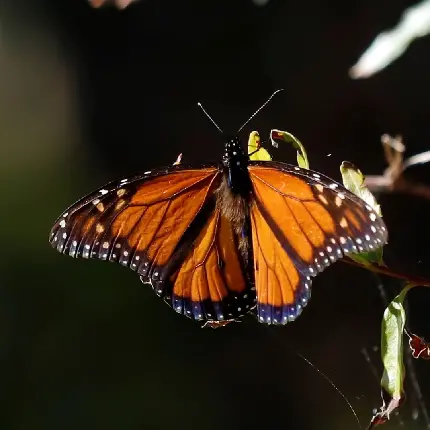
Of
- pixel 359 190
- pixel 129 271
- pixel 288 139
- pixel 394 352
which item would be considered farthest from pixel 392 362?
pixel 129 271

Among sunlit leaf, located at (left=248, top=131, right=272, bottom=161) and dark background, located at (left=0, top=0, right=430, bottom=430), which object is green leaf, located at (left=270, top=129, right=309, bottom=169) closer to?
sunlit leaf, located at (left=248, top=131, right=272, bottom=161)

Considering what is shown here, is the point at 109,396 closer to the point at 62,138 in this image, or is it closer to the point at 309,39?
the point at 62,138

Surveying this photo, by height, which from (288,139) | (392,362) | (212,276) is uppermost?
(288,139)

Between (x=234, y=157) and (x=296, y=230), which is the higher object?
(x=234, y=157)

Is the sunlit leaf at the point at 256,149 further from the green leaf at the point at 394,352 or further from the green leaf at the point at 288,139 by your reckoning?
the green leaf at the point at 394,352

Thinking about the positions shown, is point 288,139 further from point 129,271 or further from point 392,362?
point 129,271

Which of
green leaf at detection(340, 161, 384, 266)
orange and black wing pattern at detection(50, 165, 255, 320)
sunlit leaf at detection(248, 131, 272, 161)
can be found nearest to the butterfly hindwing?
orange and black wing pattern at detection(50, 165, 255, 320)

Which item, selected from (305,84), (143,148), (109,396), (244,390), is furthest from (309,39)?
(109,396)
